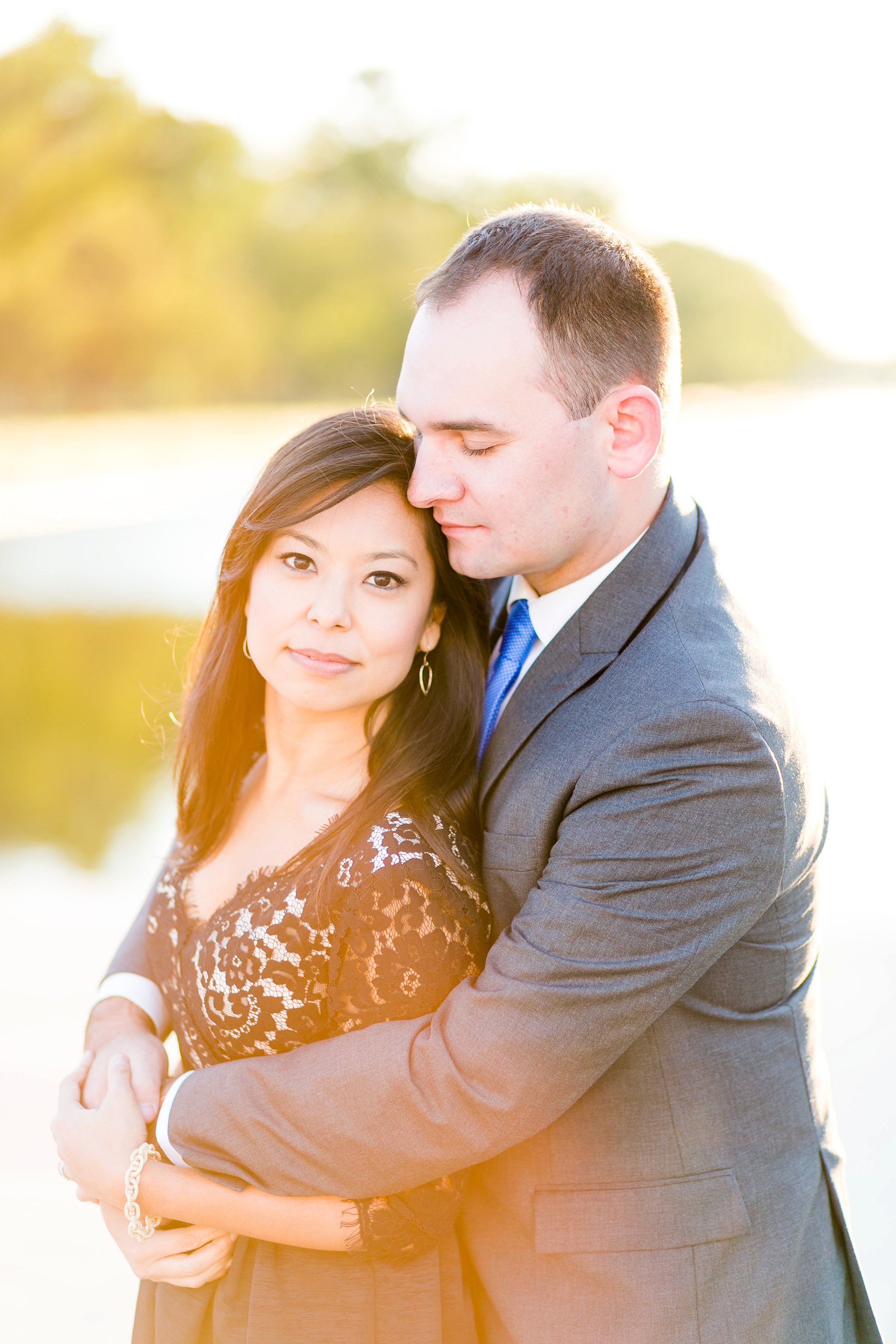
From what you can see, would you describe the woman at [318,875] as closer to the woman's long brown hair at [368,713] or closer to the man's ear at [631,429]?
the woman's long brown hair at [368,713]

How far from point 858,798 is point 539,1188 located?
4.67 m

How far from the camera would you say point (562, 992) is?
4.22 feet

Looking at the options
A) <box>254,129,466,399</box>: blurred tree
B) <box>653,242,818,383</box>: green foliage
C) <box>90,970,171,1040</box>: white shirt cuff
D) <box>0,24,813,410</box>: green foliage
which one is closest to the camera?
<box>90,970,171,1040</box>: white shirt cuff

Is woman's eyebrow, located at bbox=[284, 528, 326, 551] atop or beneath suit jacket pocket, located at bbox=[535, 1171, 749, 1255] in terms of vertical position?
atop

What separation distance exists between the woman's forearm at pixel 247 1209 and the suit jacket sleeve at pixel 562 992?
1.9 inches

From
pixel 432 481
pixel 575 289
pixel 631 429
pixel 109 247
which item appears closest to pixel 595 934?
pixel 432 481

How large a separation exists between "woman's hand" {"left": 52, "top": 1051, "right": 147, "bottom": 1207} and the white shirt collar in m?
0.85

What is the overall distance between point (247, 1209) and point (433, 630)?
813 millimetres

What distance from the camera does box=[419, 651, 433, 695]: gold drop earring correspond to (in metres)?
1.70

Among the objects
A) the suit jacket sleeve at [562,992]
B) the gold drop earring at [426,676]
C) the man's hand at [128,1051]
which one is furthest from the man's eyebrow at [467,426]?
the man's hand at [128,1051]

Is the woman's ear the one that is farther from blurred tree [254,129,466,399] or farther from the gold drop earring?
blurred tree [254,129,466,399]

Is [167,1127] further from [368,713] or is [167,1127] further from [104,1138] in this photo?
[368,713]

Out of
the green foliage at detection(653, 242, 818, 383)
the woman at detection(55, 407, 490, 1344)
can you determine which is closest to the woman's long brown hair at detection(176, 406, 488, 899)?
the woman at detection(55, 407, 490, 1344)

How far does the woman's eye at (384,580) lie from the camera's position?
5.15ft
